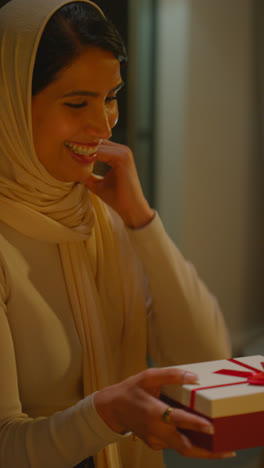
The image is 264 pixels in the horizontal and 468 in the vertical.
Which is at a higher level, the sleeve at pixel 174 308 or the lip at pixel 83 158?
the lip at pixel 83 158

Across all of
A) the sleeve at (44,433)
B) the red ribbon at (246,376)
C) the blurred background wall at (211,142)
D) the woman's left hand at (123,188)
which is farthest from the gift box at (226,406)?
the blurred background wall at (211,142)

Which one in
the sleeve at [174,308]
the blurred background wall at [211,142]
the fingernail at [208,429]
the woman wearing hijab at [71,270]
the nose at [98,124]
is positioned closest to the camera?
the fingernail at [208,429]

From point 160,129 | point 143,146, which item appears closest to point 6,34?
point 143,146

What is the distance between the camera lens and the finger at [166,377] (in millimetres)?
726

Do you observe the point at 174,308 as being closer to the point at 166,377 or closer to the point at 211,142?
the point at 166,377

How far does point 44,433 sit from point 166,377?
20 cm

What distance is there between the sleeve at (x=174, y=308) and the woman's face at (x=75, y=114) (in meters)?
0.18

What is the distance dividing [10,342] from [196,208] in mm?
1575

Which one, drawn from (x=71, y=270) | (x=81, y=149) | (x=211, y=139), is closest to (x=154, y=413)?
(x=71, y=270)

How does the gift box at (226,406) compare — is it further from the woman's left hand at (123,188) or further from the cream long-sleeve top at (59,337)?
the woman's left hand at (123,188)

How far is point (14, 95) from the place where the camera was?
88 cm

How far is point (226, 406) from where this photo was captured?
27.5 inches

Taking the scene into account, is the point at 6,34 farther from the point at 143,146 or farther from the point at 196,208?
the point at 196,208

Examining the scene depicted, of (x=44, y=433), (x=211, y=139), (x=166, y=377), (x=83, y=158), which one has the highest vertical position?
(x=83, y=158)
